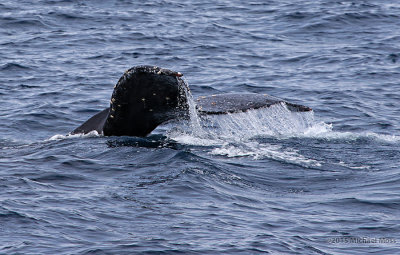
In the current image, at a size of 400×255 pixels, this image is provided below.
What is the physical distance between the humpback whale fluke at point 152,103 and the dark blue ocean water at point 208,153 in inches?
9.4

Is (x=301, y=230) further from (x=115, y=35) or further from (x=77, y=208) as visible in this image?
(x=115, y=35)

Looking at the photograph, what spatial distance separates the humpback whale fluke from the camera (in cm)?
950

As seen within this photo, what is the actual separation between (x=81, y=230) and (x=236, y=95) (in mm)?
3444

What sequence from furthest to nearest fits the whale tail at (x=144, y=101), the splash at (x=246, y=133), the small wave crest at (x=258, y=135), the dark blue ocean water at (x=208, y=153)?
the small wave crest at (x=258, y=135) → the splash at (x=246, y=133) → the whale tail at (x=144, y=101) → the dark blue ocean water at (x=208, y=153)

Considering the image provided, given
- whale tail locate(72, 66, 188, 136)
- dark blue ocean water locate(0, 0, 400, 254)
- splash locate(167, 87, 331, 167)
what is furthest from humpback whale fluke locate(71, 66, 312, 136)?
dark blue ocean water locate(0, 0, 400, 254)

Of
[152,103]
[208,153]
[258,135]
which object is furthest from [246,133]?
[152,103]

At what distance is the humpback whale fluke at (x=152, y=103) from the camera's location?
9.50 meters

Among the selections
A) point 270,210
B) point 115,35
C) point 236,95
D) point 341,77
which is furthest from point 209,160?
point 115,35

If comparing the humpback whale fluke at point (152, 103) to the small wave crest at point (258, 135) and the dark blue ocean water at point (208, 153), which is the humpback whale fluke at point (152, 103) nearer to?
the small wave crest at point (258, 135)

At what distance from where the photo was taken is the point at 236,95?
420 inches

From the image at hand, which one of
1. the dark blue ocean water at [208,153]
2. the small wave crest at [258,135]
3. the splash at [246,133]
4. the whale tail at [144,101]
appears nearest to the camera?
the dark blue ocean water at [208,153]

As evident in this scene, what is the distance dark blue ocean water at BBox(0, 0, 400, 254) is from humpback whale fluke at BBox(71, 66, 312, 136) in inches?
9.4

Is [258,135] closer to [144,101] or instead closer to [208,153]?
[208,153]

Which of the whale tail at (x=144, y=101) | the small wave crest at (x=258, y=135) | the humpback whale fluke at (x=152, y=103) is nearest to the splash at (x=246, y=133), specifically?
the small wave crest at (x=258, y=135)
